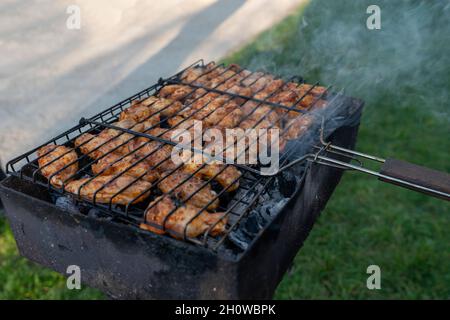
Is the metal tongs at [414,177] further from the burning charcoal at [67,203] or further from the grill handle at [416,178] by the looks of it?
the burning charcoal at [67,203]

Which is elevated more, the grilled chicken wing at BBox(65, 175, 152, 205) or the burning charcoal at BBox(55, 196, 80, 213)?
the grilled chicken wing at BBox(65, 175, 152, 205)

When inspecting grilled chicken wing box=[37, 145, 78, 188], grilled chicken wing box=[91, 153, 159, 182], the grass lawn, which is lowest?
the grass lawn

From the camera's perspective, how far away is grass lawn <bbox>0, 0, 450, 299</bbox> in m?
3.67

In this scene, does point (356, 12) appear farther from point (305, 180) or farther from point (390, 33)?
point (305, 180)

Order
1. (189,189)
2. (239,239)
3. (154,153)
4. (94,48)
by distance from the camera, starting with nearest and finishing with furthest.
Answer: (239,239) < (189,189) < (154,153) < (94,48)

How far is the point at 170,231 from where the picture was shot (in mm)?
2238

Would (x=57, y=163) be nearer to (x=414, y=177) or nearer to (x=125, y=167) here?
(x=125, y=167)

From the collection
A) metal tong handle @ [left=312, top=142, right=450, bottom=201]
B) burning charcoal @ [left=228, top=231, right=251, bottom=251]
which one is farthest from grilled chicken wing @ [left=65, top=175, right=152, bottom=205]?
metal tong handle @ [left=312, top=142, right=450, bottom=201]

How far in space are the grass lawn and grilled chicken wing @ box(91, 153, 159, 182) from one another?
143 cm

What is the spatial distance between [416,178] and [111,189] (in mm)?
1783

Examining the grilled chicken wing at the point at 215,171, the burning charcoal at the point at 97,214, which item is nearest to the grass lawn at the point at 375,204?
the burning charcoal at the point at 97,214

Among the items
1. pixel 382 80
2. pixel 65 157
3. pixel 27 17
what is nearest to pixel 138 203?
pixel 65 157

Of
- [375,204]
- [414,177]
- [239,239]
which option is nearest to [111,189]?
[239,239]

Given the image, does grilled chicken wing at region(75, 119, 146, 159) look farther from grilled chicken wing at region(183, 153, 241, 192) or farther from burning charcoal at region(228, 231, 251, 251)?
burning charcoal at region(228, 231, 251, 251)
